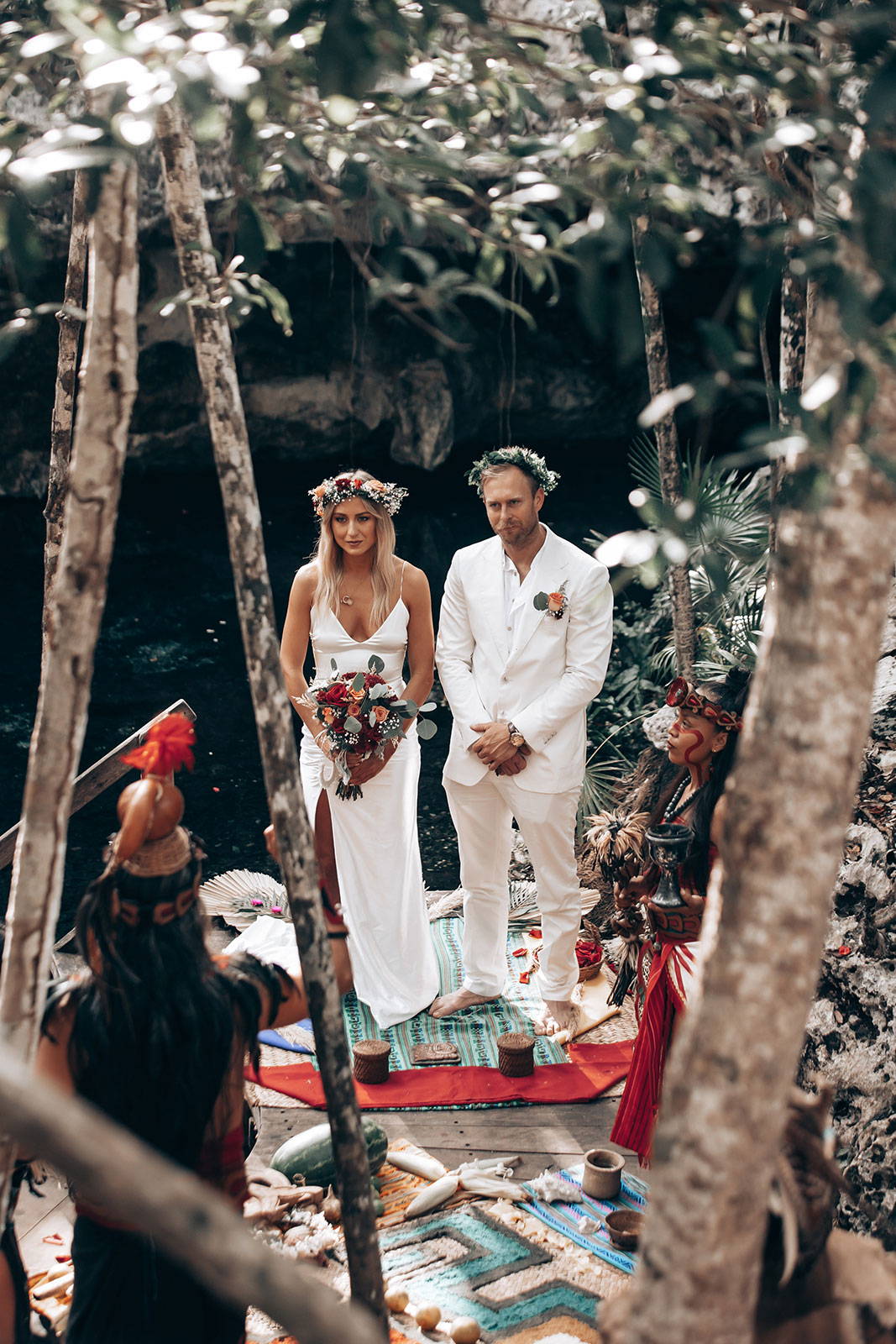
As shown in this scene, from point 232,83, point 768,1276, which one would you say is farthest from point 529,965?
point 232,83

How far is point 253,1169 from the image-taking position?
12.5ft

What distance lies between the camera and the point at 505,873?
4.91 metres

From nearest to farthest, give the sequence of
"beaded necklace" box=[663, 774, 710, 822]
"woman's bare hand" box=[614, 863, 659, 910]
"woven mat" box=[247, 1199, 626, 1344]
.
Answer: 1. "woven mat" box=[247, 1199, 626, 1344]
2. "beaded necklace" box=[663, 774, 710, 822]
3. "woman's bare hand" box=[614, 863, 659, 910]

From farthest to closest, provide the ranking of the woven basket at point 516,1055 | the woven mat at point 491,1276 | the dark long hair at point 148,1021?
the woven basket at point 516,1055, the woven mat at point 491,1276, the dark long hair at point 148,1021

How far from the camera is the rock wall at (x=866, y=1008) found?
10.3 feet

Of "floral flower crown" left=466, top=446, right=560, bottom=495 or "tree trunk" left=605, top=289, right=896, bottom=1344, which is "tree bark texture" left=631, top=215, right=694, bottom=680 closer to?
"floral flower crown" left=466, top=446, right=560, bottom=495

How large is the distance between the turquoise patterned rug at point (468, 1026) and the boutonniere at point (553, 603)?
5.39 feet

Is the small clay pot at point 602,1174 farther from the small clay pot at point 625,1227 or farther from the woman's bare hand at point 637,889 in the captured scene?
the woman's bare hand at point 637,889

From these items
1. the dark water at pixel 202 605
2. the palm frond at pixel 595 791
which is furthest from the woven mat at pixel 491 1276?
the dark water at pixel 202 605

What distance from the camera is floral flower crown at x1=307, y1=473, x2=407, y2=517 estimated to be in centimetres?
465

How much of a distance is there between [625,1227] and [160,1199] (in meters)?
2.60

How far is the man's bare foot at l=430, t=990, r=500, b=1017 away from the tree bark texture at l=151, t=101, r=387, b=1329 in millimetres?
2536

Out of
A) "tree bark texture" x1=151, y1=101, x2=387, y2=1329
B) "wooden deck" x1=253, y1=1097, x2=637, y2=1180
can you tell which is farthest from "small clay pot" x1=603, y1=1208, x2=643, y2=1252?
"tree bark texture" x1=151, y1=101, x2=387, y2=1329

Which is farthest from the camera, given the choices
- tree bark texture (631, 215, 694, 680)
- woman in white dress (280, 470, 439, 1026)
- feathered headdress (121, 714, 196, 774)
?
tree bark texture (631, 215, 694, 680)
